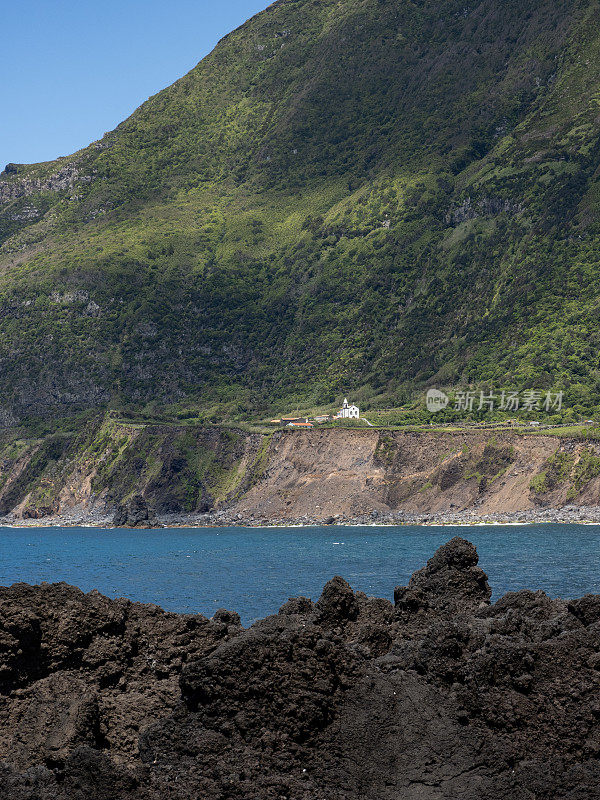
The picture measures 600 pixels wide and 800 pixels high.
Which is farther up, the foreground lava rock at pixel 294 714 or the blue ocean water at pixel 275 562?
the foreground lava rock at pixel 294 714

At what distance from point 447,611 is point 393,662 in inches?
296

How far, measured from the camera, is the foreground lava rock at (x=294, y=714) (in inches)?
791

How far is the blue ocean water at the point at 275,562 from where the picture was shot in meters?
75.1

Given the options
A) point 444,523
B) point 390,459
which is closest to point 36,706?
point 444,523

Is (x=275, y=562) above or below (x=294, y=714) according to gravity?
below

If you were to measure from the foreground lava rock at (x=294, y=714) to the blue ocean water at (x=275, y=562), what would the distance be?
109 feet

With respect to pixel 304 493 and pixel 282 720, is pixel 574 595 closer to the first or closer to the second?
pixel 282 720

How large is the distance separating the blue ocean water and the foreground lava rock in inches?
1313

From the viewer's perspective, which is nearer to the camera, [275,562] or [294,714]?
[294,714]

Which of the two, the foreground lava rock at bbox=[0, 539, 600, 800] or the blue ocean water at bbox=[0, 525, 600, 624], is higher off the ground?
the foreground lava rock at bbox=[0, 539, 600, 800]

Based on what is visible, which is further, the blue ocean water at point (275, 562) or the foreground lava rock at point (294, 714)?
the blue ocean water at point (275, 562)

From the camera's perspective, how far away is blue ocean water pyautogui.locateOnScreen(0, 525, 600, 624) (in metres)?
75.1

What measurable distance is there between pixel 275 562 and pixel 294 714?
88.7 metres

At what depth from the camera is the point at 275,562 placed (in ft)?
358
